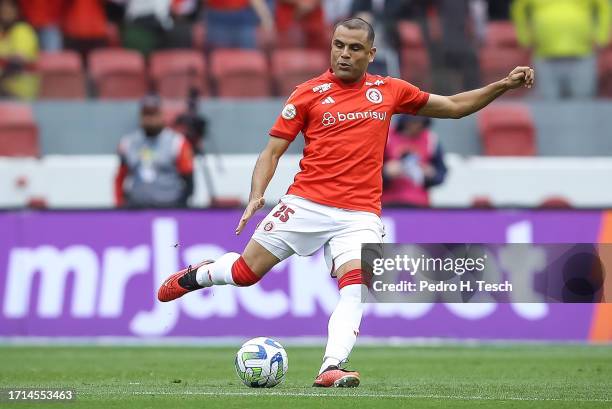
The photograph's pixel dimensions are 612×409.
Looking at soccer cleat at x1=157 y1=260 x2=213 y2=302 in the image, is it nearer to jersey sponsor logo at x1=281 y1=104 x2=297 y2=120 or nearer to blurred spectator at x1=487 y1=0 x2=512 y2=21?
jersey sponsor logo at x1=281 y1=104 x2=297 y2=120

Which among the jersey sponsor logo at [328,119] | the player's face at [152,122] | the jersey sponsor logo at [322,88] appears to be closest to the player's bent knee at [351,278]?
the jersey sponsor logo at [328,119]

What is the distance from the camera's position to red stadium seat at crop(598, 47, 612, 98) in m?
19.2

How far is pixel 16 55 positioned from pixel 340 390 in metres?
10.6

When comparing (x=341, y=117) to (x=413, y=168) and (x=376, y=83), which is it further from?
(x=413, y=168)

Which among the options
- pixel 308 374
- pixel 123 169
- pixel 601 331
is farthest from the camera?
pixel 123 169

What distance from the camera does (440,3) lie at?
19.3 m

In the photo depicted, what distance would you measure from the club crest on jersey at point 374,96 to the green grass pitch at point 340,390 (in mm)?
1777

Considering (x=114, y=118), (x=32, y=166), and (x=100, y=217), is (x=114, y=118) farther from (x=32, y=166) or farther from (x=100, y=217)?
(x=100, y=217)

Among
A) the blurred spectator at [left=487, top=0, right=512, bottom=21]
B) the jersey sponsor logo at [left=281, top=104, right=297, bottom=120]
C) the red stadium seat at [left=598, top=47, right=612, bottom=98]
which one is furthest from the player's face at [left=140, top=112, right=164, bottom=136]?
the blurred spectator at [left=487, top=0, right=512, bottom=21]

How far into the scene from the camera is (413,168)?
15.8m

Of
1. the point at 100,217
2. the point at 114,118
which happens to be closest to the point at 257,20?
the point at 114,118

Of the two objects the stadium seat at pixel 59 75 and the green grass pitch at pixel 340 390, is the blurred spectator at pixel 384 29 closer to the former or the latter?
the stadium seat at pixel 59 75

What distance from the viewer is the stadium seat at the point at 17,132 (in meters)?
18.1

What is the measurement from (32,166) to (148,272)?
3471mm
